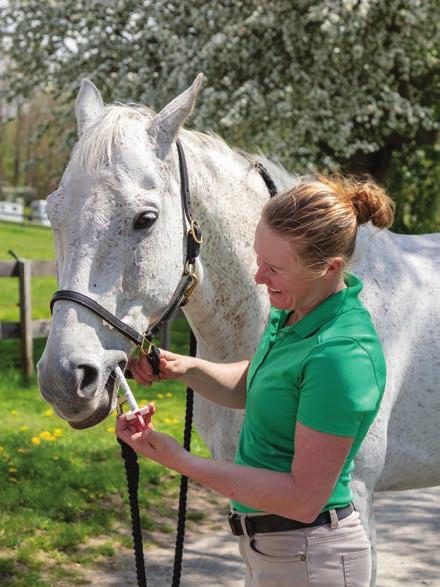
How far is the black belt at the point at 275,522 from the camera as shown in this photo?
74.7 inches

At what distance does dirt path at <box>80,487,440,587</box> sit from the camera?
4.14 metres

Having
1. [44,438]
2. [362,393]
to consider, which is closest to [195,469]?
[362,393]

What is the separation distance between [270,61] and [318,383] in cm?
887

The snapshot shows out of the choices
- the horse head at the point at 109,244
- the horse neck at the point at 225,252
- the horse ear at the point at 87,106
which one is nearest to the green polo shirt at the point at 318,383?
the horse head at the point at 109,244

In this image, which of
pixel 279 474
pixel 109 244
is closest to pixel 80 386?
pixel 109 244

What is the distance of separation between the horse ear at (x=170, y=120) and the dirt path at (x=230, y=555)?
2516 millimetres

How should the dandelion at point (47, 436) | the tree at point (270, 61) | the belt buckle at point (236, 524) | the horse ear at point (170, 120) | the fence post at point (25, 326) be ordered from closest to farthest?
the belt buckle at point (236, 524) → the horse ear at point (170, 120) → the dandelion at point (47, 436) → the fence post at point (25, 326) → the tree at point (270, 61)

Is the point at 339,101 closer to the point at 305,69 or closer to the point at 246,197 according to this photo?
the point at 305,69

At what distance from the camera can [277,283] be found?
1816 millimetres

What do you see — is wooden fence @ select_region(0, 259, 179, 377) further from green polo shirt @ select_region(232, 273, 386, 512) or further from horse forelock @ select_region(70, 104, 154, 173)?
green polo shirt @ select_region(232, 273, 386, 512)

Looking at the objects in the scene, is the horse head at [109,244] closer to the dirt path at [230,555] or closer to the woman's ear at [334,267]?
the woman's ear at [334,267]

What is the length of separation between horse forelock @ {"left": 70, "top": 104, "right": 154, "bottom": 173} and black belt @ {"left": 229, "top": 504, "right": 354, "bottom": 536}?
3.48 ft

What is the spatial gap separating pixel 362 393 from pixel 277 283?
0.32 metres

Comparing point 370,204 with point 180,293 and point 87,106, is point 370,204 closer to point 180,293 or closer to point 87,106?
point 180,293
